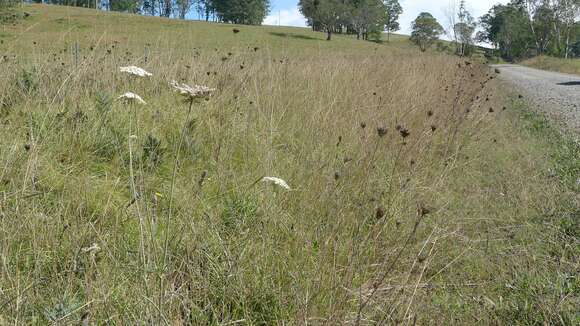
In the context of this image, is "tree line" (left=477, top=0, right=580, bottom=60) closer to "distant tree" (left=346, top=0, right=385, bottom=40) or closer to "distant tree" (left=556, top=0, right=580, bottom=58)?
"distant tree" (left=556, top=0, right=580, bottom=58)

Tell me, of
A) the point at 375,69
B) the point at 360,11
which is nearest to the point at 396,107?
the point at 375,69

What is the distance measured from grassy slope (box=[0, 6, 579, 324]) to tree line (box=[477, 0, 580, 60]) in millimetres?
57841

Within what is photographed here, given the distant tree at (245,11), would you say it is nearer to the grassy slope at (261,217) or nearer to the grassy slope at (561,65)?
the grassy slope at (561,65)

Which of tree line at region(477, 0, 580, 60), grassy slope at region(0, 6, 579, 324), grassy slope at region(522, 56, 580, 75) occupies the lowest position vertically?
grassy slope at region(0, 6, 579, 324)

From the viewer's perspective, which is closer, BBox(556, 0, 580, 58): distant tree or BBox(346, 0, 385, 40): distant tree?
BBox(556, 0, 580, 58): distant tree

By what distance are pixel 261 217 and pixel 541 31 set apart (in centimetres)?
7120

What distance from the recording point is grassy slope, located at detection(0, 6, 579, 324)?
142 centimetres

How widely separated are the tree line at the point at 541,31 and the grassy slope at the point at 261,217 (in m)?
57.8

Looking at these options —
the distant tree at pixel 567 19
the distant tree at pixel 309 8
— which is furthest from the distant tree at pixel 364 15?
the distant tree at pixel 567 19

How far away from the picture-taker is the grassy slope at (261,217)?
1.42 m

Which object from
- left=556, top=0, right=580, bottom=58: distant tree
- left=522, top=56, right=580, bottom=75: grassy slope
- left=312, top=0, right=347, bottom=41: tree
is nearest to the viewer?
left=522, top=56, right=580, bottom=75: grassy slope

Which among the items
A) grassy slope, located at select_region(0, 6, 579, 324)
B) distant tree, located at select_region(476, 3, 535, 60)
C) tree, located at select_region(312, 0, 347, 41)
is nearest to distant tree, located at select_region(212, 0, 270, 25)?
tree, located at select_region(312, 0, 347, 41)

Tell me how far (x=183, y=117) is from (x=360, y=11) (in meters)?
76.6

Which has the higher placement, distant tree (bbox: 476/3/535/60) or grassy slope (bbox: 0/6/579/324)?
distant tree (bbox: 476/3/535/60)
